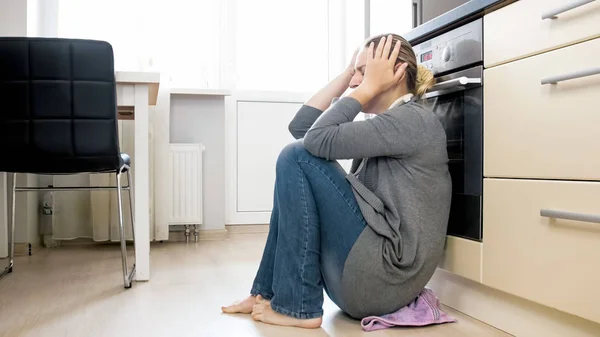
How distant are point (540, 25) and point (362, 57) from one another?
469mm

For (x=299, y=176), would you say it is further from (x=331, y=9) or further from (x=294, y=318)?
(x=331, y=9)

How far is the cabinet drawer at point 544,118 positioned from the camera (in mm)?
1186

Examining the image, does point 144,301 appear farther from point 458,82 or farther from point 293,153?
point 458,82

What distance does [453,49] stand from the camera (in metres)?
1.68

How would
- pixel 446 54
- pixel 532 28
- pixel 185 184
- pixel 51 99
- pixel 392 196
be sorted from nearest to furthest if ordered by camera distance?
pixel 532 28 < pixel 392 196 < pixel 446 54 < pixel 51 99 < pixel 185 184

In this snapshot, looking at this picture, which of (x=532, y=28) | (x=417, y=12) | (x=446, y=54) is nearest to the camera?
(x=532, y=28)

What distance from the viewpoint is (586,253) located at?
1.19m

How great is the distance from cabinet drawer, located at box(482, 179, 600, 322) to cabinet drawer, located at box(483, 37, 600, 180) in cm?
4

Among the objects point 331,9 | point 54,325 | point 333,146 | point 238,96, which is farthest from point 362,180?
point 331,9

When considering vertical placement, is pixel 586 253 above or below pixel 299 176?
below

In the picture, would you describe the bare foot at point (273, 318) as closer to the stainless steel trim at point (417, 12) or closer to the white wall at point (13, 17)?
the stainless steel trim at point (417, 12)

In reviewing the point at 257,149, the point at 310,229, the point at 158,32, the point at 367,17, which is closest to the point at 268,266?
the point at 310,229

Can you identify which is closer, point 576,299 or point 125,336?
point 576,299

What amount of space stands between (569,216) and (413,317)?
0.52m
